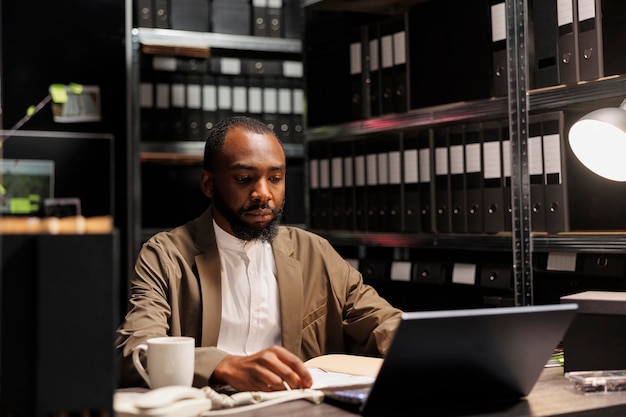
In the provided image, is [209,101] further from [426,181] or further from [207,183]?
[207,183]

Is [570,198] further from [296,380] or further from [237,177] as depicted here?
[296,380]

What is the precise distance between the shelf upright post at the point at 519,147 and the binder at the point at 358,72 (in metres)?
0.73

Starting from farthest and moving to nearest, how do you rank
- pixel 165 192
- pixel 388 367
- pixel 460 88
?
pixel 165 192 < pixel 460 88 < pixel 388 367

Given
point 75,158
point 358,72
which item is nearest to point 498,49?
point 358,72

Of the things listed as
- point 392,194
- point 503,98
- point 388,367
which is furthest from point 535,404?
point 392,194

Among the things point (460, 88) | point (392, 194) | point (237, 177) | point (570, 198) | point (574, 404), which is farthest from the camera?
point (392, 194)

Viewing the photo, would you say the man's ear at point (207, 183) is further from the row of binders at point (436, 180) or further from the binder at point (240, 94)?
the binder at point (240, 94)

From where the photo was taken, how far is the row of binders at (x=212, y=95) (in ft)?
11.0

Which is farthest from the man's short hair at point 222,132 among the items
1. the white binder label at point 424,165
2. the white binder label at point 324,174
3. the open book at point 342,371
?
the white binder label at point 324,174

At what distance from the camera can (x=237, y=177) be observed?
1.93 metres

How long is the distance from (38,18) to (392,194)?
1.84m

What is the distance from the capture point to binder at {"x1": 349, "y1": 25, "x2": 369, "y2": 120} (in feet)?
10.3

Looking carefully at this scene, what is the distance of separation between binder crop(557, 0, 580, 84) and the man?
0.91 metres

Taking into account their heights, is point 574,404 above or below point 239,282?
below
